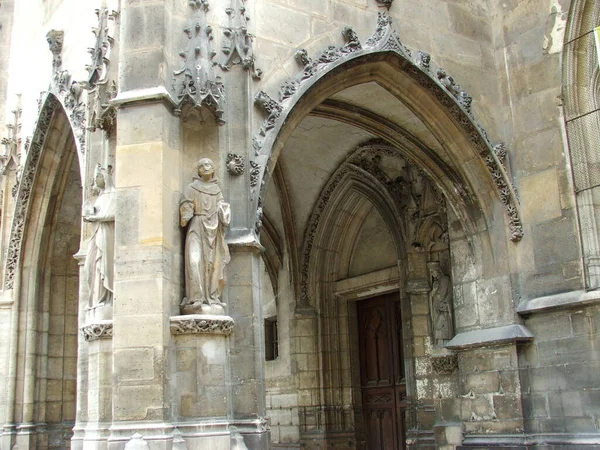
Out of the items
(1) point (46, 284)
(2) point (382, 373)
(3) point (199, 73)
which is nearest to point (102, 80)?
(3) point (199, 73)

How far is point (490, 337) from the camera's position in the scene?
9.88 meters

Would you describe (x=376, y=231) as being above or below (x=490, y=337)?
above

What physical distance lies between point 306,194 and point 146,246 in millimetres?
6528

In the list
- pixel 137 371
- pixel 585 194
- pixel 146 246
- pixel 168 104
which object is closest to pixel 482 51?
pixel 585 194

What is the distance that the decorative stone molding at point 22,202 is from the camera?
1114 cm

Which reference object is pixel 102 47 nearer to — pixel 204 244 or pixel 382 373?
pixel 204 244

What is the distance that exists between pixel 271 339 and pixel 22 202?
5141 mm

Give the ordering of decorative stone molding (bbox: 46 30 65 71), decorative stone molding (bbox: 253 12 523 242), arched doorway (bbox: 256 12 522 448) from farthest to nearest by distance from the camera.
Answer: decorative stone molding (bbox: 46 30 65 71)
arched doorway (bbox: 256 12 522 448)
decorative stone molding (bbox: 253 12 523 242)

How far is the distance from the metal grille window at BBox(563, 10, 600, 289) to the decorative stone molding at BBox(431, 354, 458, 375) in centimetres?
229

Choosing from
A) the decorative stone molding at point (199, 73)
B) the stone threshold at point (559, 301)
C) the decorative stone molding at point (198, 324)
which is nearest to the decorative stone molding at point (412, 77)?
the decorative stone molding at point (199, 73)

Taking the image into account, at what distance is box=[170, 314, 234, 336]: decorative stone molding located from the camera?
720cm

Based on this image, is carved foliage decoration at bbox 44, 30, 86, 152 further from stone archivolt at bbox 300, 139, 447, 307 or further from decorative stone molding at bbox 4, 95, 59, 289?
stone archivolt at bbox 300, 139, 447, 307

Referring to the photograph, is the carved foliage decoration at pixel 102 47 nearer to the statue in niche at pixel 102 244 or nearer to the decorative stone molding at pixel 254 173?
the statue in niche at pixel 102 244

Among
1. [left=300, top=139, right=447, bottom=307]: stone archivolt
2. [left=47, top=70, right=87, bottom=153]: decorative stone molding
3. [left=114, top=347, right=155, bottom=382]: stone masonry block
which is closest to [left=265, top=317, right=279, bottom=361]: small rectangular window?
[left=300, top=139, right=447, bottom=307]: stone archivolt
